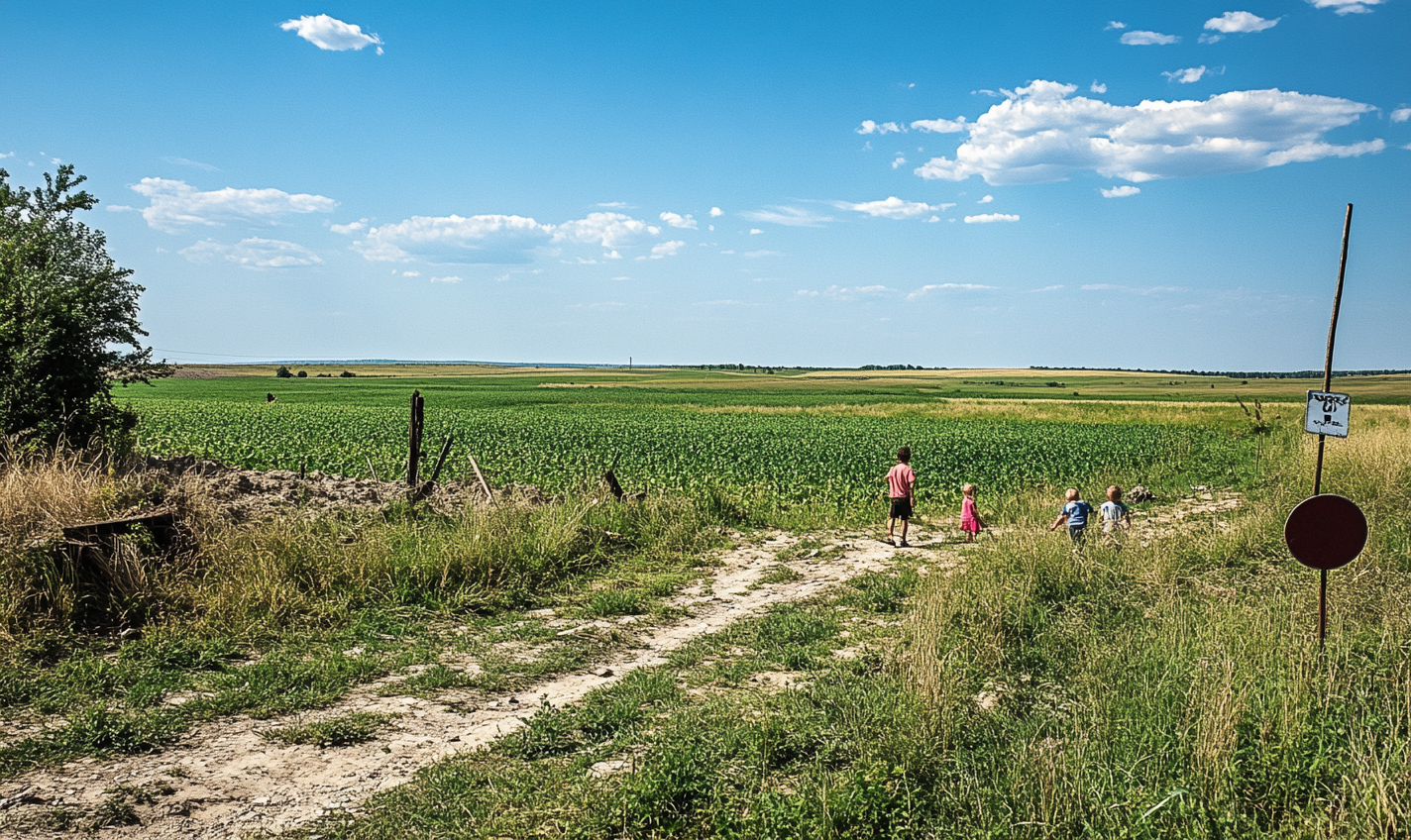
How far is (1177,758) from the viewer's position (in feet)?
18.1

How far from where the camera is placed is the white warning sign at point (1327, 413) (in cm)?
836

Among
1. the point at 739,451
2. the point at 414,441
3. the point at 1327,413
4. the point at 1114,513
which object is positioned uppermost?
the point at 1327,413

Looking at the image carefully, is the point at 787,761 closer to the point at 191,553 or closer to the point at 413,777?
the point at 413,777

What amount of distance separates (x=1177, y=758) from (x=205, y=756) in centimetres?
719

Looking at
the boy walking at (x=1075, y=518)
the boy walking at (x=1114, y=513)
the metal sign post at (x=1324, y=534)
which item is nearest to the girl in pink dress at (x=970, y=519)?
the boy walking at (x=1075, y=518)

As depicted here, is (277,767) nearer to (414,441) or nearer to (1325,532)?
(1325,532)

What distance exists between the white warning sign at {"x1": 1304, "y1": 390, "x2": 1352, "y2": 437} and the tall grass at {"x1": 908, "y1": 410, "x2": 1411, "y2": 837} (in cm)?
191

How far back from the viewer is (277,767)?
5.95m

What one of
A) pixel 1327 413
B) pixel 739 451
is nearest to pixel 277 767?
pixel 1327 413

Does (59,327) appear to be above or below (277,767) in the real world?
above

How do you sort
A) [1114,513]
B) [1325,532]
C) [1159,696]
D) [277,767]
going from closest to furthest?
[277,767]
[1159,696]
[1325,532]
[1114,513]

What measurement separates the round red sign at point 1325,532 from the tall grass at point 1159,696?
707mm

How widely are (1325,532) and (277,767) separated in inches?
368

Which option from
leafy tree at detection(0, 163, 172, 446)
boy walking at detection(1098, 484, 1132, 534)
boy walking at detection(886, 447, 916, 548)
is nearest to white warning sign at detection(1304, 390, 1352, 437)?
boy walking at detection(1098, 484, 1132, 534)
